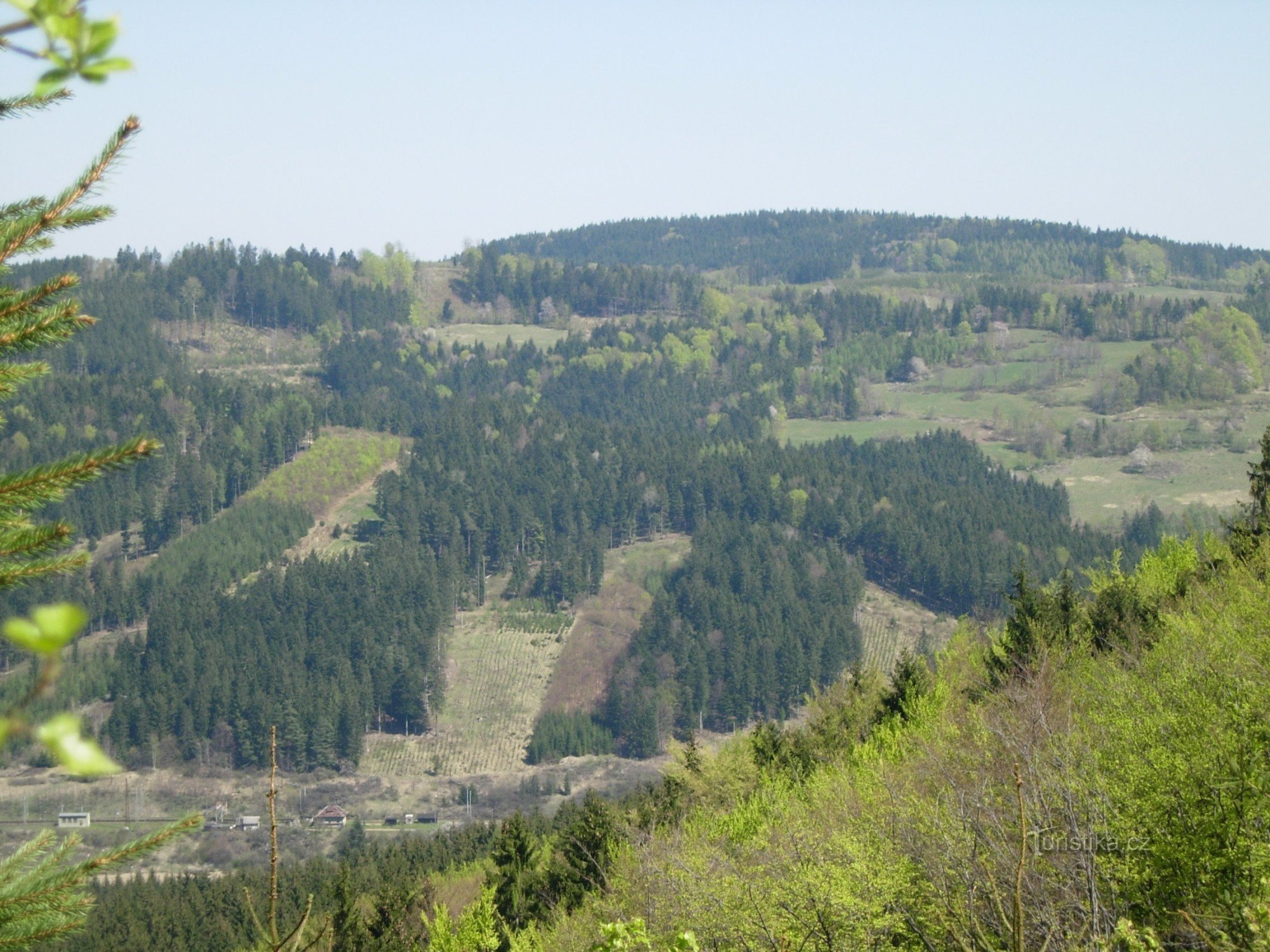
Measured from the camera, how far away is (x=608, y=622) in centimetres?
16038

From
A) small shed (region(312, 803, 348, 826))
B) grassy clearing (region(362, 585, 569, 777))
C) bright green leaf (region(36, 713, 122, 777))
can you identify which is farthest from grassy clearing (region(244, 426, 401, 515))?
bright green leaf (region(36, 713, 122, 777))

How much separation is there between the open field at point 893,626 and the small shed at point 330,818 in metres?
60.2

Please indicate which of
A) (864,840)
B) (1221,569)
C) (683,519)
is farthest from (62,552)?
(683,519)

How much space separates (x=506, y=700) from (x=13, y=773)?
5161 centimetres

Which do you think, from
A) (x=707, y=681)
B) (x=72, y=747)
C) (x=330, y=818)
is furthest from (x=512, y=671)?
(x=72, y=747)

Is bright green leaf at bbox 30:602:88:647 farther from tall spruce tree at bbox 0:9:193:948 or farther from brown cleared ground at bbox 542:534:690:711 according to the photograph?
brown cleared ground at bbox 542:534:690:711

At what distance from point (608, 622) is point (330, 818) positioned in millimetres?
46448

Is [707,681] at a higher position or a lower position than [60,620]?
lower

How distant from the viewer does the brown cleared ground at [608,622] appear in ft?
486

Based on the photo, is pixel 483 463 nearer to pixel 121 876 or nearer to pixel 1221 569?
pixel 121 876

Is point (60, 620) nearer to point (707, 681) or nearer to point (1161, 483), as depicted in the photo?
point (707, 681)

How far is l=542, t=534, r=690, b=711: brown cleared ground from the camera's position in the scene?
148000 millimetres

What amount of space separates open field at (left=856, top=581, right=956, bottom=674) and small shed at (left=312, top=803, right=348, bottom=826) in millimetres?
60242

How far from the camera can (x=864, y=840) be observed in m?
25.6
